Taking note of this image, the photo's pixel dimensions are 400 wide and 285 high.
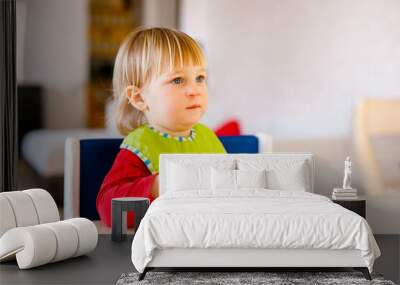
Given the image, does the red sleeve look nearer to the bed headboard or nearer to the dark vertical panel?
the bed headboard

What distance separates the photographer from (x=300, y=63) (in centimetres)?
712

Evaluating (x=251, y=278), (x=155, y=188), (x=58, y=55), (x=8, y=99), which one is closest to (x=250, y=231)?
(x=251, y=278)

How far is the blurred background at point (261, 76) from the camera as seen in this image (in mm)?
6883

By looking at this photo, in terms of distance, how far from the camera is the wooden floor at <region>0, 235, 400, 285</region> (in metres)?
5.06

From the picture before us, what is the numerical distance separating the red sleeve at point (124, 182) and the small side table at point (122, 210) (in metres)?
0.34

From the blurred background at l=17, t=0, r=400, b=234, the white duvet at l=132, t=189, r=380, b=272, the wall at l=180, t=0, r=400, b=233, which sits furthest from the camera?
the wall at l=180, t=0, r=400, b=233

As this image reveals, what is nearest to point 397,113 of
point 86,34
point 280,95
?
point 280,95

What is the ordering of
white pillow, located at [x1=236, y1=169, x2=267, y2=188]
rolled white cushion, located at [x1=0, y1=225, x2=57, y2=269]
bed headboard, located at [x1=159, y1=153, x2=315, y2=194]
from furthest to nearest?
bed headboard, located at [x1=159, y1=153, x2=315, y2=194] → white pillow, located at [x1=236, y1=169, x2=267, y2=188] → rolled white cushion, located at [x1=0, y1=225, x2=57, y2=269]

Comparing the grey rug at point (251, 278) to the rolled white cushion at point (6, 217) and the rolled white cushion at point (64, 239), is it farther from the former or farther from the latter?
the rolled white cushion at point (6, 217)

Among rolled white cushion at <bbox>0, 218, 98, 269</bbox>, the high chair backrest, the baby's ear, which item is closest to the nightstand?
the baby's ear

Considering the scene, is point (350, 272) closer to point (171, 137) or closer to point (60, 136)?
point (171, 137)

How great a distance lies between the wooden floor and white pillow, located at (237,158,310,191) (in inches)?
32.5

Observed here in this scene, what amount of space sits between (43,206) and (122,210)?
683 millimetres

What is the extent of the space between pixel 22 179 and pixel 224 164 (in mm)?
1745
